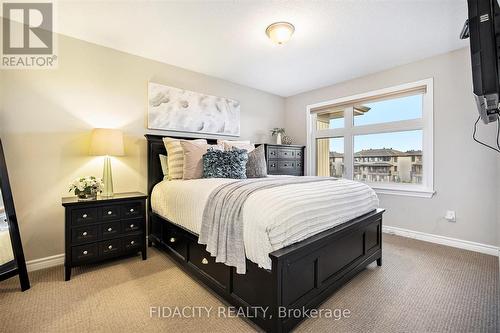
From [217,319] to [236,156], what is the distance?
155 cm

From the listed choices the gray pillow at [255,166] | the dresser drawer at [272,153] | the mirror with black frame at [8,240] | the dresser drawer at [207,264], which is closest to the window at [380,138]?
the dresser drawer at [272,153]

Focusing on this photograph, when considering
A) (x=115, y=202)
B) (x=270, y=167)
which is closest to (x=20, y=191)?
(x=115, y=202)

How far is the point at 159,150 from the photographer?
119 inches

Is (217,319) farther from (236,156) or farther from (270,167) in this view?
(270,167)

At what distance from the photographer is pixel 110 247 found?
2312 millimetres

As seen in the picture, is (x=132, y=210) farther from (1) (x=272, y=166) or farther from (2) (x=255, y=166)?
(1) (x=272, y=166)

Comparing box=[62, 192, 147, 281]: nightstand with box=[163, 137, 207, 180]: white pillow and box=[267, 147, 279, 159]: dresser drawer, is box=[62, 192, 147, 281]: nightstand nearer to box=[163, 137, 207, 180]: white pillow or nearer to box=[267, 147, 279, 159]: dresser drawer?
box=[163, 137, 207, 180]: white pillow

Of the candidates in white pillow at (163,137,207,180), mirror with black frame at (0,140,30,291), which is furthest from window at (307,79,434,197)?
mirror with black frame at (0,140,30,291)

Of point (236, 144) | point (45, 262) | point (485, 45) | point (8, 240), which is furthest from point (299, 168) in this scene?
point (8, 240)

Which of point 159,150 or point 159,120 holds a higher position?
point 159,120

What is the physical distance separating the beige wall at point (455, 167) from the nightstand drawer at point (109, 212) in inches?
144

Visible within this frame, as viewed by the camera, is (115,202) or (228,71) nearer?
(115,202)

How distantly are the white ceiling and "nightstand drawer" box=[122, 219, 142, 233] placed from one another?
2.03m

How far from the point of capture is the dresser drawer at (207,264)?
1.69m
